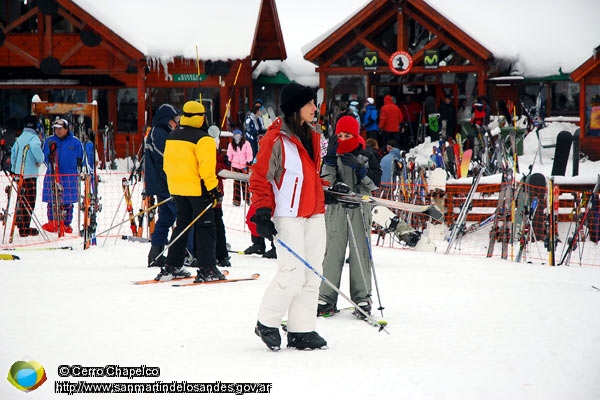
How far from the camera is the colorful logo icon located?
15.0 ft

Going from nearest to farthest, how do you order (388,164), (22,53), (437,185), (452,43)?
(437,185) → (388,164) → (22,53) → (452,43)

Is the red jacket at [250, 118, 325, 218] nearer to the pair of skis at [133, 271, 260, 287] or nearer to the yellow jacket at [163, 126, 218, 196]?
the yellow jacket at [163, 126, 218, 196]

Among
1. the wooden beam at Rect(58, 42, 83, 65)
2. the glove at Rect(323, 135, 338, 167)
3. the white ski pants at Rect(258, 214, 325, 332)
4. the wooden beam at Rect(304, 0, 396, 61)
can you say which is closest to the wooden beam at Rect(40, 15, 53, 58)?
the wooden beam at Rect(58, 42, 83, 65)

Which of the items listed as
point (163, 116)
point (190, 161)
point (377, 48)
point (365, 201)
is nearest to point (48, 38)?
point (377, 48)

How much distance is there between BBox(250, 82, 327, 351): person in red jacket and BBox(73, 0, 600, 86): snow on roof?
17141 mm

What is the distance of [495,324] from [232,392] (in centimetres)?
242

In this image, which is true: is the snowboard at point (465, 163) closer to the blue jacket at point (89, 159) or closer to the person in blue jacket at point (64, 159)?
the blue jacket at point (89, 159)

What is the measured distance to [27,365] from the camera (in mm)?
4727

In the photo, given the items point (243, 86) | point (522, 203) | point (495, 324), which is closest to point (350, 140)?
point (495, 324)

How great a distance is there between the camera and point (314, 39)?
24.5 metres

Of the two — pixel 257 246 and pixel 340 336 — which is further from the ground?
pixel 257 246

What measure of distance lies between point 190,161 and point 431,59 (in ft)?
53.5

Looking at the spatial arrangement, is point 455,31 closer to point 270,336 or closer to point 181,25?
point 181,25

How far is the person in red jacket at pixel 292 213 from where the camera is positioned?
5422 millimetres
